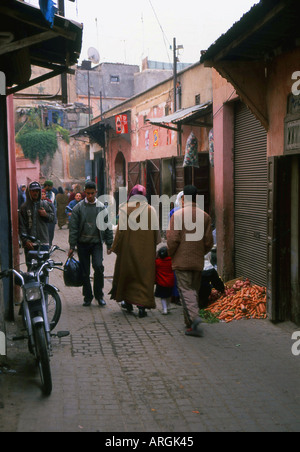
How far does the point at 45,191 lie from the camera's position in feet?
39.4

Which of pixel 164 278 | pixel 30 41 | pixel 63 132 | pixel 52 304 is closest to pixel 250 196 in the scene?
pixel 164 278

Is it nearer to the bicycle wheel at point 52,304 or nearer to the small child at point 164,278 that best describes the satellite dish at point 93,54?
the small child at point 164,278

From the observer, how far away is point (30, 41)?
216 inches

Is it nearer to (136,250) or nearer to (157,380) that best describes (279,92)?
(136,250)

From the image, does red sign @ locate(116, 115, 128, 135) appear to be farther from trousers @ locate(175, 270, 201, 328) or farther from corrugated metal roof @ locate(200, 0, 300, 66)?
trousers @ locate(175, 270, 201, 328)

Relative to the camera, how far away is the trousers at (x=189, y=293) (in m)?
6.67

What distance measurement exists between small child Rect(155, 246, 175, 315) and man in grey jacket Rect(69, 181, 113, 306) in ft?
2.93

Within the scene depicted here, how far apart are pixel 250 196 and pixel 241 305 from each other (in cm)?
206

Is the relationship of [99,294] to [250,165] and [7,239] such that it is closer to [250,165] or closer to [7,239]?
[7,239]

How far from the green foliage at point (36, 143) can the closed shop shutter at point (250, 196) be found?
2615 centimetres

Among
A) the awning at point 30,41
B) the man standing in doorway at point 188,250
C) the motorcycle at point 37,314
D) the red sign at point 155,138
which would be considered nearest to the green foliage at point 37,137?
the red sign at point 155,138

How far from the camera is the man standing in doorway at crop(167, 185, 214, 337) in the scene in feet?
22.0

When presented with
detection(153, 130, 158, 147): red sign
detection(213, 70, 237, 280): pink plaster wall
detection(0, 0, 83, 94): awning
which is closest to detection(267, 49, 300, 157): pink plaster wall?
detection(213, 70, 237, 280): pink plaster wall
